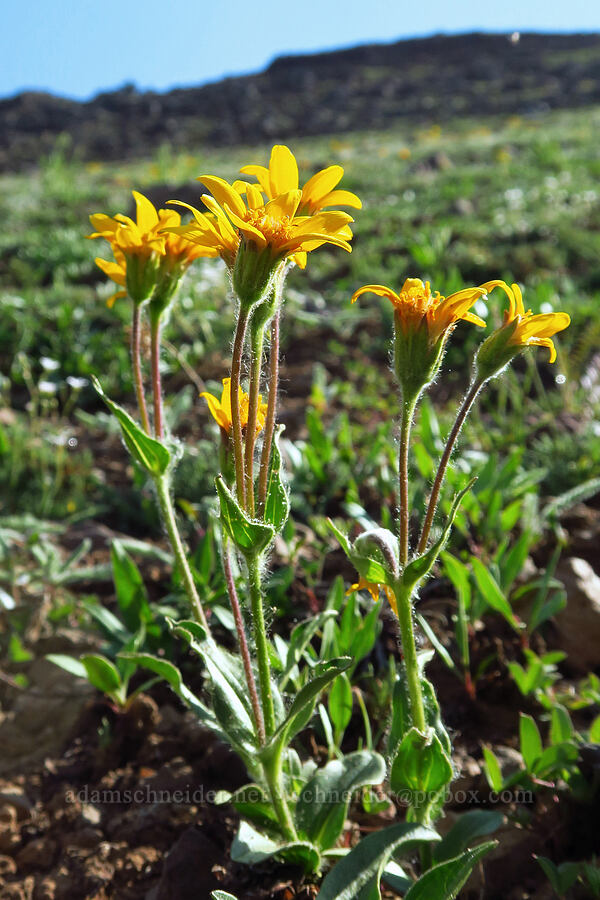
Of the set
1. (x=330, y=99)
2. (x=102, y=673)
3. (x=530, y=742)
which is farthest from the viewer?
(x=330, y=99)

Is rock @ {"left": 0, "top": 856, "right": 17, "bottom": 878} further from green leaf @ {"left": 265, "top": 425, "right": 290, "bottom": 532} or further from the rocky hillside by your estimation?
the rocky hillside

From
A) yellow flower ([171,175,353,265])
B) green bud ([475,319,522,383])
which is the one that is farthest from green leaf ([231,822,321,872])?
yellow flower ([171,175,353,265])

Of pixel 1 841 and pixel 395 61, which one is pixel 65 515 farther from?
pixel 395 61

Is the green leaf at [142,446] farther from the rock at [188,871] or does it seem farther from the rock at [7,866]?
the rock at [7,866]

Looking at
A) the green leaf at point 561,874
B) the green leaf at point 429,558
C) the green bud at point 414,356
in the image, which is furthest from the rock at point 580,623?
the green bud at point 414,356

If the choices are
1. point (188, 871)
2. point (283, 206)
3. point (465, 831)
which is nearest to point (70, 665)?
point (188, 871)

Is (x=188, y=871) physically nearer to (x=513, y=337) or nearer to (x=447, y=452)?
(x=447, y=452)
